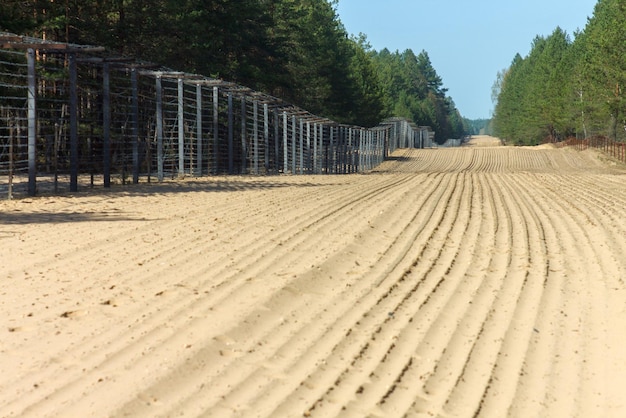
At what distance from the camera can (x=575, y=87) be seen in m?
74.1

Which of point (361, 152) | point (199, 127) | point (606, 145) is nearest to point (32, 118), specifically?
point (199, 127)

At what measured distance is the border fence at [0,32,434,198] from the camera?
16547 mm

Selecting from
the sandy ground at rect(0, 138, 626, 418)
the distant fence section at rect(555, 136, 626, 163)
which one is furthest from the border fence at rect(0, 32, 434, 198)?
the distant fence section at rect(555, 136, 626, 163)

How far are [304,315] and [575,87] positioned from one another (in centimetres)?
7222

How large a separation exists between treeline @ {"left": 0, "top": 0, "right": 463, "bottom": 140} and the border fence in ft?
4.50

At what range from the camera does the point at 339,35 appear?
226 ft

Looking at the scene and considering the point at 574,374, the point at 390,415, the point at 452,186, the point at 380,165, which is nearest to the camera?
the point at 390,415

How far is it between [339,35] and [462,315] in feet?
209

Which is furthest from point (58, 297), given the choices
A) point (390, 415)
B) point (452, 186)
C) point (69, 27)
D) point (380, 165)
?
point (380, 165)

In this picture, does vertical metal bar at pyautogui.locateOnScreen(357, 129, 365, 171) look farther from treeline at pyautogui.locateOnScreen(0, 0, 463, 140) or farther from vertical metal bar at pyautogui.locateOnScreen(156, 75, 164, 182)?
vertical metal bar at pyautogui.locateOnScreen(156, 75, 164, 182)

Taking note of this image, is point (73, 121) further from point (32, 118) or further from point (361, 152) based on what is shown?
point (361, 152)

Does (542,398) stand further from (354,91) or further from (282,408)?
(354,91)

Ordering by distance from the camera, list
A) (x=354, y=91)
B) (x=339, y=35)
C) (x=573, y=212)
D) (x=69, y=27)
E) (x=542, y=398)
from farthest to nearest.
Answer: (x=339, y=35), (x=354, y=91), (x=69, y=27), (x=573, y=212), (x=542, y=398)

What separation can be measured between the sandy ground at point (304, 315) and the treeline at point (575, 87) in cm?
4321
